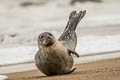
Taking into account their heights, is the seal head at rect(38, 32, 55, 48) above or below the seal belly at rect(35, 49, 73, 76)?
above

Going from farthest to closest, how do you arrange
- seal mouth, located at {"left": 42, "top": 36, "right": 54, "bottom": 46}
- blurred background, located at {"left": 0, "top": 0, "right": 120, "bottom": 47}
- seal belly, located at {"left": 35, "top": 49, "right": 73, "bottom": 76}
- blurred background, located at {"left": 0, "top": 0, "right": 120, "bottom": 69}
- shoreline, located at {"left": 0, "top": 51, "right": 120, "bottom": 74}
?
blurred background, located at {"left": 0, "top": 0, "right": 120, "bottom": 47}
blurred background, located at {"left": 0, "top": 0, "right": 120, "bottom": 69}
shoreline, located at {"left": 0, "top": 51, "right": 120, "bottom": 74}
seal belly, located at {"left": 35, "top": 49, "right": 73, "bottom": 76}
seal mouth, located at {"left": 42, "top": 36, "right": 54, "bottom": 46}

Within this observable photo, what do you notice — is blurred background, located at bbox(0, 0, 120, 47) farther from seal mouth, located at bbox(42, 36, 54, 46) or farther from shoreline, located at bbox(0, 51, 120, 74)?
seal mouth, located at bbox(42, 36, 54, 46)

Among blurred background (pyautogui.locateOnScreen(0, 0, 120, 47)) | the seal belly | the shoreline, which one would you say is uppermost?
the seal belly

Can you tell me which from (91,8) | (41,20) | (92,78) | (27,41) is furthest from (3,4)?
(92,78)

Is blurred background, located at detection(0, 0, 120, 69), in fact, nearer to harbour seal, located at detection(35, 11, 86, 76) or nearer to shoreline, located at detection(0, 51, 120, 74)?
shoreline, located at detection(0, 51, 120, 74)

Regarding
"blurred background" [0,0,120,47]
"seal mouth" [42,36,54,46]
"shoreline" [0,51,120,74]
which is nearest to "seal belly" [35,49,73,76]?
"seal mouth" [42,36,54,46]

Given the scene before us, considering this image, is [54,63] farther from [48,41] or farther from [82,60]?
[82,60]

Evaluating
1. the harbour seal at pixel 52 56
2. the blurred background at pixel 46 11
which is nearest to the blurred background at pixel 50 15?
the blurred background at pixel 46 11

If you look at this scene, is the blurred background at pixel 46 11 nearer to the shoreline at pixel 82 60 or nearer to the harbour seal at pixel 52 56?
the shoreline at pixel 82 60

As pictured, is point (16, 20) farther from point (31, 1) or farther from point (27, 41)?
point (27, 41)

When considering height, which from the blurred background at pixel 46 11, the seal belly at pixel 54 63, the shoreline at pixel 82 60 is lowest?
the blurred background at pixel 46 11

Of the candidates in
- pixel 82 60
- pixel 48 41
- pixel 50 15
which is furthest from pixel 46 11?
pixel 48 41

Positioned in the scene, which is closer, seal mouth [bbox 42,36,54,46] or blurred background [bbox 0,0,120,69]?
seal mouth [bbox 42,36,54,46]

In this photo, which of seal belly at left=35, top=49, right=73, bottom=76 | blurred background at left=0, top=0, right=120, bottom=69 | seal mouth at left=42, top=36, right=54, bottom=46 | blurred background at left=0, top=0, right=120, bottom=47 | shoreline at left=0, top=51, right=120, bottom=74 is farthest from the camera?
blurred background at left=0, top=0, right=120, bottom=47
